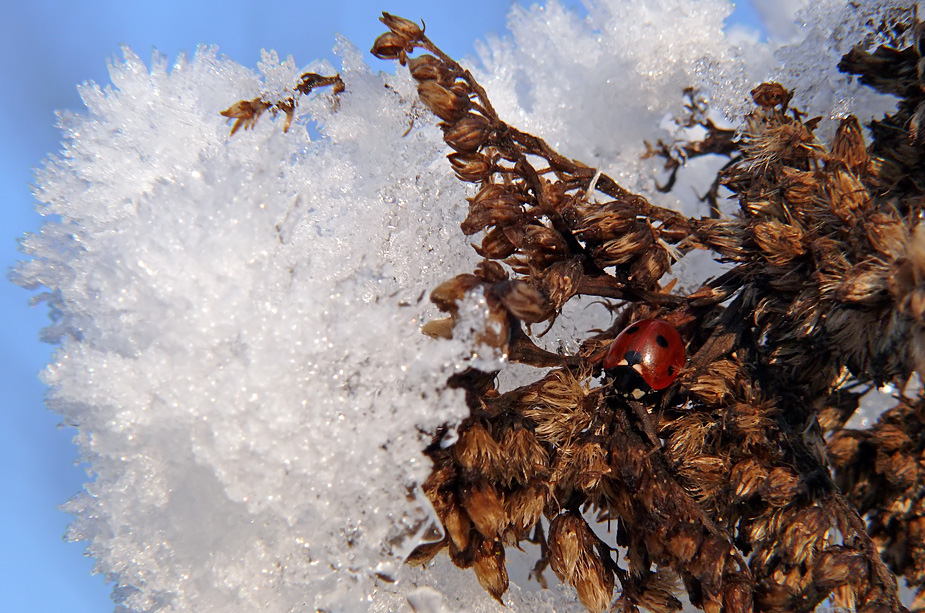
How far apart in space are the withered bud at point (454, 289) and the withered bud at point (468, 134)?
0.15 m

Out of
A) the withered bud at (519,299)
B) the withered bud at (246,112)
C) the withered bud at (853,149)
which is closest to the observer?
the withered bud at (519,299)

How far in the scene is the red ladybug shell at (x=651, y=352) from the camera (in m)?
0.51

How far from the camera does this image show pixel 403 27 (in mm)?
595

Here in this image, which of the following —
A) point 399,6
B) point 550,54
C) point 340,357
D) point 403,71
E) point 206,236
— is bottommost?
point 340,357

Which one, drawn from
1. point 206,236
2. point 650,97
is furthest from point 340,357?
point 650,97

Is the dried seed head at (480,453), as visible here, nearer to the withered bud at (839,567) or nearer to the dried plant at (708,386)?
the dried plant at (708,386)

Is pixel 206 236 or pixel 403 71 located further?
pixel 403 71

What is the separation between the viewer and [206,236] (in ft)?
1.86

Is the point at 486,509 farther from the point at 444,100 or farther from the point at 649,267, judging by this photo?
the point at 444,100

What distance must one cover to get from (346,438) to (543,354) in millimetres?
183

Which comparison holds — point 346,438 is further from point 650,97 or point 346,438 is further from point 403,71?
point 650,97

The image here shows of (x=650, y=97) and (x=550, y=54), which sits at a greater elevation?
(x=550, y=54)

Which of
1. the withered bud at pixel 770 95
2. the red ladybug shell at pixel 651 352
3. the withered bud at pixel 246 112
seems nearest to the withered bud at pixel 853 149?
the withered bud at pixel 770 95

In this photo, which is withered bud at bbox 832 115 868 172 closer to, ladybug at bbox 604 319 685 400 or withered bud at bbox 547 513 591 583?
ladybug at bbox 604 319 685 400
